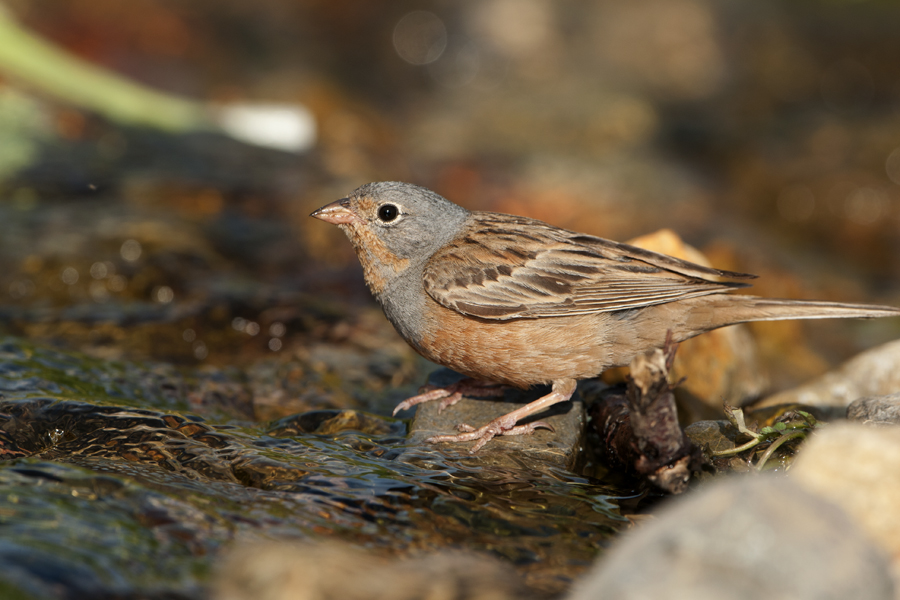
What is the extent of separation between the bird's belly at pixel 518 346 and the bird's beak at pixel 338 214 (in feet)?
3.40

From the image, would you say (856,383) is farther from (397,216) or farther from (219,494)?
(219,494)

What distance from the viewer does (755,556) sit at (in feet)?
8.76

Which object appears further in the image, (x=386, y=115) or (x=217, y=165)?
Answer: (x=386, y=115)

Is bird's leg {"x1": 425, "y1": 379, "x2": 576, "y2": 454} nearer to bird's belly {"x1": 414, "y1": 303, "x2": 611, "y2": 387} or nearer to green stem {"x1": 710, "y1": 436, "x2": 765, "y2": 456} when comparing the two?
bird's belly {"x1": 414, "y1": 303, "x2": 611, "y2": 387}

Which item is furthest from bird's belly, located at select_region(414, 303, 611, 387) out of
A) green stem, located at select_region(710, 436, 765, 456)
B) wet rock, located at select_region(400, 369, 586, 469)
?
green stem, located at select_region(710, 436, 765, 456)

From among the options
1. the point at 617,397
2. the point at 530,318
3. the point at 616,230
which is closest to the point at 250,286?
the point at 530,318

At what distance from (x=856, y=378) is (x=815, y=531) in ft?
13.6

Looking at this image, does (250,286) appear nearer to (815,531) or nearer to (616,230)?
(616,230)

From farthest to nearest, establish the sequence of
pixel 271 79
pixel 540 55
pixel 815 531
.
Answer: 1. pixel 540 55
2. pixel 271 79
3. pixel 815 531

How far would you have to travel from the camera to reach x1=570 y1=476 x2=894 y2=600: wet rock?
2.62m

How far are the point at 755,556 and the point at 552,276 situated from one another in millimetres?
3295

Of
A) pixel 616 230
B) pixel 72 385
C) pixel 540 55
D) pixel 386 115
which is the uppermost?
pixel 540 55

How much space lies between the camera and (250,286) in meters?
8.67

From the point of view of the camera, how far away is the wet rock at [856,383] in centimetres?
623
